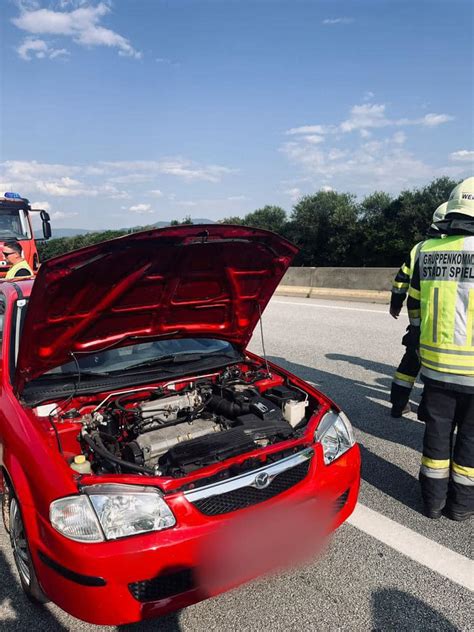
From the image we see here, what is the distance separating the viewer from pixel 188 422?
9.95ft

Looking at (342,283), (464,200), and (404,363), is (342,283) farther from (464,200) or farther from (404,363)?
(464,200)

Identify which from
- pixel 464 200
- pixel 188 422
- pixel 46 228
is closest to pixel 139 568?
pixel 188 422

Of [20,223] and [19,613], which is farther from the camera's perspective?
[20,223]

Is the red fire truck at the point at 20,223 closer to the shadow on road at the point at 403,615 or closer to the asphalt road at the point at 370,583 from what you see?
the asphalt road at the point at 370,583

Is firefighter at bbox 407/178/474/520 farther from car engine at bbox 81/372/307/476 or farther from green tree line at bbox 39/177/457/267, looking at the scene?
green tree line at bbox 39/177/457/267

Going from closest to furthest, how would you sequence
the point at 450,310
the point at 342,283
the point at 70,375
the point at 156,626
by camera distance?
the point at 156,626, the point at 450,310, the point at 70,375, the point at 342,283

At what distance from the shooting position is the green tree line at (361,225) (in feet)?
79.9

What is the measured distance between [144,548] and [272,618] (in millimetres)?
736

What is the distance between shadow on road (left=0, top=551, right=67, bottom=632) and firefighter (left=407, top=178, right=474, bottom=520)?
2173 mm

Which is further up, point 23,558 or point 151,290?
point 151,290

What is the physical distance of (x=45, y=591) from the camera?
84.0 inches

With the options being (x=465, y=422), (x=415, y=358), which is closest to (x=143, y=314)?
(x=465, y=422)

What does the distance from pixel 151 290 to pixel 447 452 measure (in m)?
2.05

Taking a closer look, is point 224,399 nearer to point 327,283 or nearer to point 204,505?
point 204,505
